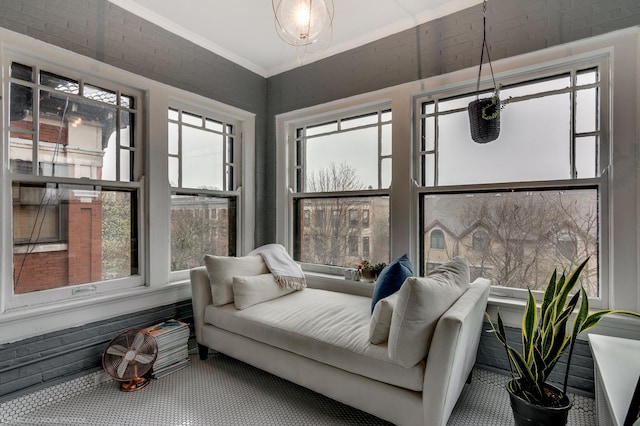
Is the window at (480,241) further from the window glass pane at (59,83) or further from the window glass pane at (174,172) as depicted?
the window glass pane at (59,83)

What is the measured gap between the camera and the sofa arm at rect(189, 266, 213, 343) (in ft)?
8.85

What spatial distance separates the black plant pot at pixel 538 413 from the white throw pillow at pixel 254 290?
1777mm

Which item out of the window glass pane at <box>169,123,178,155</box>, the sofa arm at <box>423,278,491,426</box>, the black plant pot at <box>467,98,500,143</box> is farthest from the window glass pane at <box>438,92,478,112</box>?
the window glass pane at <box>169,123,178,155</box>

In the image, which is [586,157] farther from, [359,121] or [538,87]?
[359,121]

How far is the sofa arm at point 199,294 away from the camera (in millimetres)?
2697

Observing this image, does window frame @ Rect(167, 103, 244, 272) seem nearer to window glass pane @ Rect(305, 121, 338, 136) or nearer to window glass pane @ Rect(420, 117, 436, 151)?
window glass pane @ Rect(305, 121, 338, 136)

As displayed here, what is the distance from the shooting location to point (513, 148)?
8.07ft

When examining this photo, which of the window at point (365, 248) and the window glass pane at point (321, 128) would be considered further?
the window glass pane at point (321, 128)

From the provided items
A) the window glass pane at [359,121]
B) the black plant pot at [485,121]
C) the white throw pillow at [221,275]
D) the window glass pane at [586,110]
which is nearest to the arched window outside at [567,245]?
the window glass pane at [586,110]

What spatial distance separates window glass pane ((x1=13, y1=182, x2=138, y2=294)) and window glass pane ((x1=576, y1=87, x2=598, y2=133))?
3.42 metres

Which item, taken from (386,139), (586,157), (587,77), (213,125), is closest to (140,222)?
(213,125)

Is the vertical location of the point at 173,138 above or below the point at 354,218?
above

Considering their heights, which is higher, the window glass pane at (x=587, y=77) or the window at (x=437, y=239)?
the window glass pane at (x=587, y=77)

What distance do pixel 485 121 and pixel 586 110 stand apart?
66 cm
